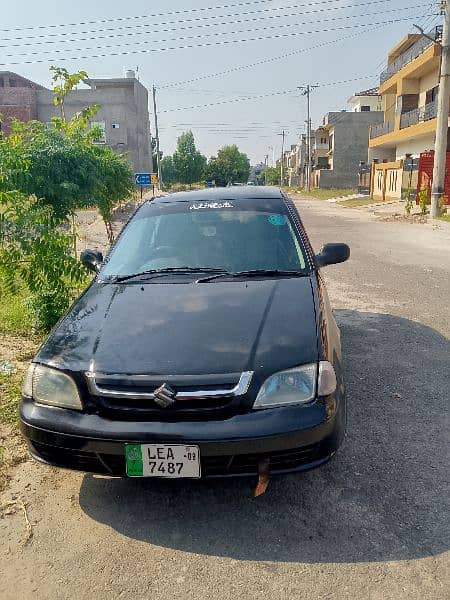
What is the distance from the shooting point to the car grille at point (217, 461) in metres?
2.35

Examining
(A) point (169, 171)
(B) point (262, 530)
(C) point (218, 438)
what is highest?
(A) point (169, 171)

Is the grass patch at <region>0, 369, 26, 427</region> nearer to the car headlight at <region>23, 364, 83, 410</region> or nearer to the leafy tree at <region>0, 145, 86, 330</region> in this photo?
the leafy tree at <region>0, 145, 86, 330</region>

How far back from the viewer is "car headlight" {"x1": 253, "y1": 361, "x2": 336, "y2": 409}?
94.2 inches

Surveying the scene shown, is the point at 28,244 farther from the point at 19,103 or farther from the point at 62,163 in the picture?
the point at 19,103

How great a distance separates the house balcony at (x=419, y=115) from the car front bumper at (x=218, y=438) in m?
27.2

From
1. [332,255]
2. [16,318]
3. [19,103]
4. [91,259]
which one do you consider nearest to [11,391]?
[91,259]

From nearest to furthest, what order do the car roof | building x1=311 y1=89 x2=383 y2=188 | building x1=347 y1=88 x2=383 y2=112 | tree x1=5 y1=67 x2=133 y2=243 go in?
1. the car roof
2. tree x1=5 y1=67 x2=133 y2=243
3. building x1=311 y1=89 x2=383 y2=188
4. building x1=347 y1=88 x2=383 y2=112

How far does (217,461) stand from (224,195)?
8.95 ft

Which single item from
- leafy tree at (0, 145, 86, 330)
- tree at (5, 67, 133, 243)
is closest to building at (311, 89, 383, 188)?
tree at (5, 67, 133, 243)

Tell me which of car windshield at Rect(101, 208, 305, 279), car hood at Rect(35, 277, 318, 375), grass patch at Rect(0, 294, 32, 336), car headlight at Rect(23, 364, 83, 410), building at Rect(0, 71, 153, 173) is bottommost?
grass patch at Rect(0, 294, 32, 336)

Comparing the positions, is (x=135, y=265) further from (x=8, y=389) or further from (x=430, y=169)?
(x=430, y=169)

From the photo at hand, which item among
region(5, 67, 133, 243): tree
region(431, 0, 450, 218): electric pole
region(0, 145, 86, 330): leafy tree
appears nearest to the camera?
region(0, 145, 86, 330): leafy tree

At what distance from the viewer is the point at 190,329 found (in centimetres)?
270

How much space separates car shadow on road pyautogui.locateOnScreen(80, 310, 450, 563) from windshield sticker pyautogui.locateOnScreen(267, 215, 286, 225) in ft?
5.11
